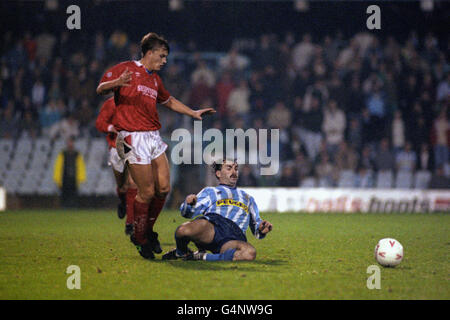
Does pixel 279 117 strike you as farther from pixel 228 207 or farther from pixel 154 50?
pixel 228 207

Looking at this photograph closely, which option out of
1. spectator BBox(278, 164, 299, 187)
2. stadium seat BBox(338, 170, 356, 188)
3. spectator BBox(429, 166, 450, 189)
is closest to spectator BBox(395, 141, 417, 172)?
spectator BBox(429, 166, 450, 189)

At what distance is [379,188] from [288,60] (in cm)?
472

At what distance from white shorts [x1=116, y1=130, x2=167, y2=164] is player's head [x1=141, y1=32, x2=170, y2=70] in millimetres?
776

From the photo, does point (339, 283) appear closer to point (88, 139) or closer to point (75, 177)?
point (75, 177)

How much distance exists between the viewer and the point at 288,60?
19.1 meters

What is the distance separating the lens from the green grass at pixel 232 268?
195 inches

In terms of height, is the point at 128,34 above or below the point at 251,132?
above

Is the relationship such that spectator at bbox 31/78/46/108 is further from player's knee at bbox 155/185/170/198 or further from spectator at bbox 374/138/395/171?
player's knee at bbox 155/185/170/198

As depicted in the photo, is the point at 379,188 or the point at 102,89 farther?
the point at 379,188

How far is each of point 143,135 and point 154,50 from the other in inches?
37.6

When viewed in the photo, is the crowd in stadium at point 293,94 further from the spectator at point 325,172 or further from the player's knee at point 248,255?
the player's knee at point 248,255

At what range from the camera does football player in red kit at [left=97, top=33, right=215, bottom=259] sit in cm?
695
